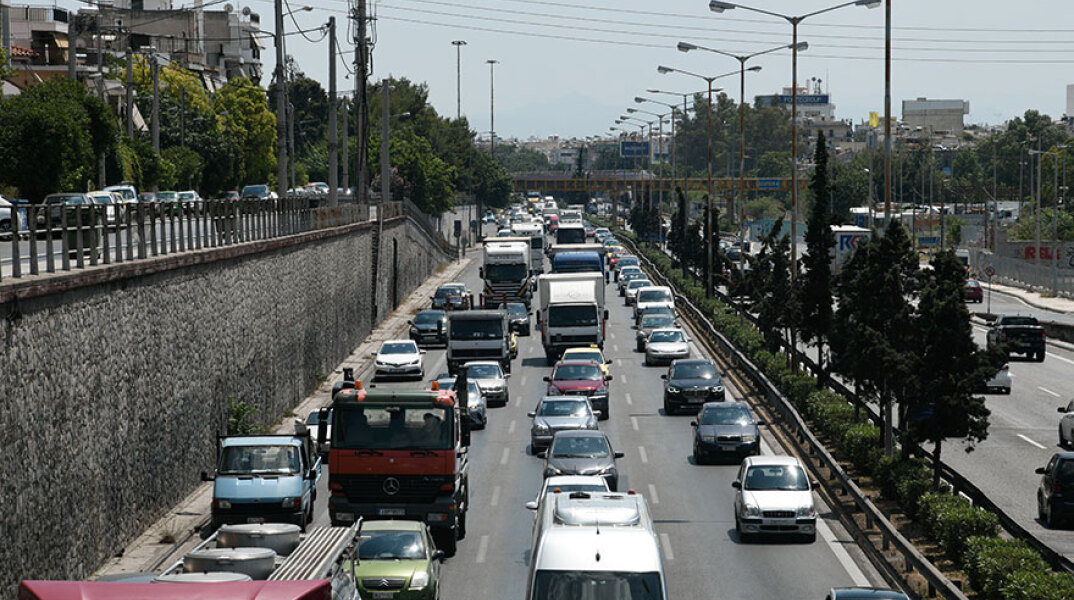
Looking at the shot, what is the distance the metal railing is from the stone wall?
16.7 inches

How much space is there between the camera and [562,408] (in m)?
38.5

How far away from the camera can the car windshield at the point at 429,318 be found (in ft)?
213

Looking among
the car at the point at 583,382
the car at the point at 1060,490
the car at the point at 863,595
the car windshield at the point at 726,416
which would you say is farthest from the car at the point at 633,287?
the car at the point at 863,595

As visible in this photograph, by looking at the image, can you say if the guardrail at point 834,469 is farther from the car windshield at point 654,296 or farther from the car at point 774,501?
the car windshield at point 654,296

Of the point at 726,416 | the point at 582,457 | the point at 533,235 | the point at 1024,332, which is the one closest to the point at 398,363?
the point at 726,416

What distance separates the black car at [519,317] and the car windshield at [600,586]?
5282 cm

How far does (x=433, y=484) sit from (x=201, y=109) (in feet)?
263

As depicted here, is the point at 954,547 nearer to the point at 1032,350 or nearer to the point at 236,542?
the point at 236,542

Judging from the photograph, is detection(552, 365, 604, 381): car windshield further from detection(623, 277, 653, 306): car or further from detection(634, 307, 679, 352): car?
detection(623, 277, 653, 306): car

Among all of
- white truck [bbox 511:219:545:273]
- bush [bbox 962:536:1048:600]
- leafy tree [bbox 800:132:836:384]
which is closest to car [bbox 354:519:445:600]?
bush [bbox 962:536:1048:600]

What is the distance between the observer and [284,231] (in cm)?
4809

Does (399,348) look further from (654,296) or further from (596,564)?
(596,564)

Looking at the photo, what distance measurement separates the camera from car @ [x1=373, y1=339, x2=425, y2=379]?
172 ft

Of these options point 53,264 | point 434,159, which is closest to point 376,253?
point 53,264
